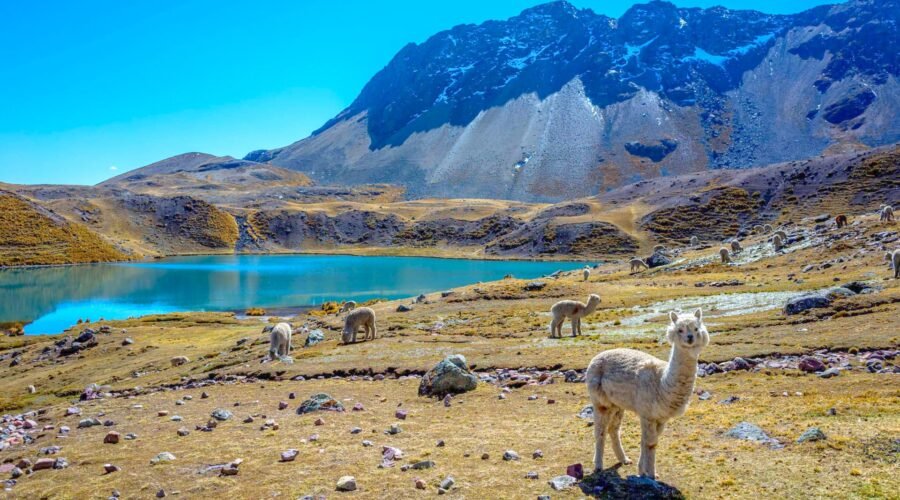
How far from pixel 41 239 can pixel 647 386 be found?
177 metres

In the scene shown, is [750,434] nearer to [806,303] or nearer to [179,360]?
[806,303]

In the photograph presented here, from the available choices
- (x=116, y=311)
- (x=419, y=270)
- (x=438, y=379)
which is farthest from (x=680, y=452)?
(x=419, y=270)

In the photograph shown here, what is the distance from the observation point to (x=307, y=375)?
86.9 ft

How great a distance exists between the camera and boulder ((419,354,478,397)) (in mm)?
20609

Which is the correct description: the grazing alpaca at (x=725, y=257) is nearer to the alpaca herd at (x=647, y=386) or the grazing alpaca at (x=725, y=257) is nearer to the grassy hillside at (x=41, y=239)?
the alpaca herd at (x=647, y=386)

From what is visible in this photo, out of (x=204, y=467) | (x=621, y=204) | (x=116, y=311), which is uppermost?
(x=621, y=204)

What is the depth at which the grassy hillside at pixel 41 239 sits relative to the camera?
14025 cm

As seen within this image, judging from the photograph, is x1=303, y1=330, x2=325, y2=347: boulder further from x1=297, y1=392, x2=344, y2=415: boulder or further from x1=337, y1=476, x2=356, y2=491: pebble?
x1=337, y1=476, x2=356, y2=491: pebble

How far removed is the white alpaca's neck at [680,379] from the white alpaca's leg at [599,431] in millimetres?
1650

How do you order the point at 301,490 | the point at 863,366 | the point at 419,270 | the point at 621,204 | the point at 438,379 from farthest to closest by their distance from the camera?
the point at 621,204 < the point at 419,270 < the point at 438,379 < the point at 863,366 < the point at 301,490

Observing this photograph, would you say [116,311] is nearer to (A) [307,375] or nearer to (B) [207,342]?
(B) [207,342]

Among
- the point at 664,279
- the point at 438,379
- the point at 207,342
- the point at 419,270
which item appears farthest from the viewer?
the point at 419,270

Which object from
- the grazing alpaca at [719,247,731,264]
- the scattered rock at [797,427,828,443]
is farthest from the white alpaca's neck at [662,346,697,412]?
the grazing alpaca at [719,247,731,264]

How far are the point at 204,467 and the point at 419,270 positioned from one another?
114 m
